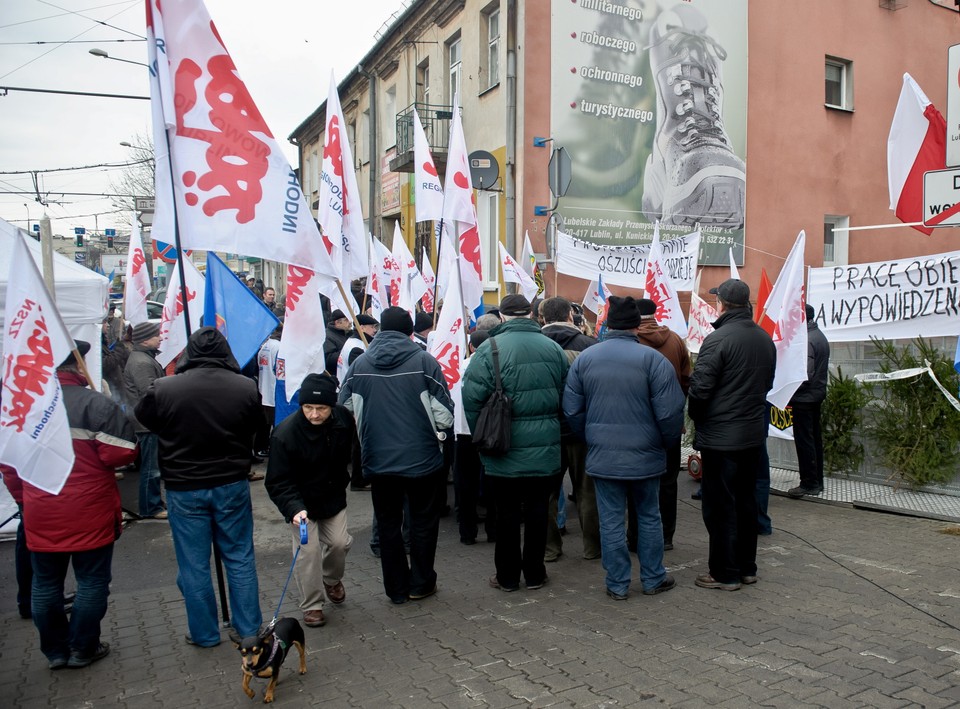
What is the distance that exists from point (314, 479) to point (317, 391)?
54 cm

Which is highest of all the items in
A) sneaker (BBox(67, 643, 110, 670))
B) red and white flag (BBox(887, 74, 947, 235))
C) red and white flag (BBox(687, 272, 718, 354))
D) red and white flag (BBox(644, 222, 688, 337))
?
red and white flag (BBox(887, 74, 947, 235))

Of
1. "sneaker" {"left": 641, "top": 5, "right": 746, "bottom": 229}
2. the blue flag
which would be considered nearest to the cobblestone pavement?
the blue flag

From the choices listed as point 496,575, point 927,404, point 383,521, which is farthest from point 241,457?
point 927,404

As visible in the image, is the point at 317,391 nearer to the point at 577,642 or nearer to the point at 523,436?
the point at 523,436

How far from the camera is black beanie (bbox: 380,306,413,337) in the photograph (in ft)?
17.4

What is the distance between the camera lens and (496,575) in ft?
18.3

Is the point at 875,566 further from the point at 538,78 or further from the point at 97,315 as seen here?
the point at 538,78

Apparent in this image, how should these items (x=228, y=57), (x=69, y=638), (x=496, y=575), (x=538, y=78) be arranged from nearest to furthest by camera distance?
(x=69, y=638) → (x=228, y=57) → (x=496, y=575) → (x=538, y=78)

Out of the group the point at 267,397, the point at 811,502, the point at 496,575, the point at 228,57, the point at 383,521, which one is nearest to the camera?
the point at 228,57

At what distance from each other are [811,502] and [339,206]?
5156mm

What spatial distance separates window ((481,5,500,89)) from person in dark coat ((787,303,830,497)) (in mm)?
9839

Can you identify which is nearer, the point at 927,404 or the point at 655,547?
the point at 655,547

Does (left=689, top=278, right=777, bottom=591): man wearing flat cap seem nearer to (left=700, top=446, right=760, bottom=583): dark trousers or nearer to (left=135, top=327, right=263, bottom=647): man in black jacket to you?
(left=700, top=446, right=760, bottom=583): dark trousers

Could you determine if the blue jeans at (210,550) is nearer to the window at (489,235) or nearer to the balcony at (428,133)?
the window at (489,235)
